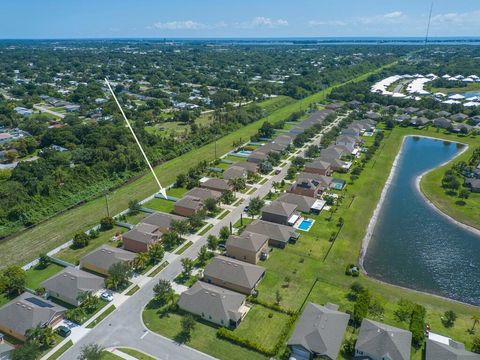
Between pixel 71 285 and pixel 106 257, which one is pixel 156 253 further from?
pixel 71 285

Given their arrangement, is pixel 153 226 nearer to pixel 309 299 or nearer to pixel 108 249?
pixel 108 249

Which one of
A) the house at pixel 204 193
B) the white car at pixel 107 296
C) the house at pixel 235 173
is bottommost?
the white car at pixel 107 296

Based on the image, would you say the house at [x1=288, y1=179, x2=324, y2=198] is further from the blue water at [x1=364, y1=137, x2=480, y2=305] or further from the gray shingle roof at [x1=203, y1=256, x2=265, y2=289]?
the gray shingle roof at [x1=203, y1=256, x2=265, y2=289]

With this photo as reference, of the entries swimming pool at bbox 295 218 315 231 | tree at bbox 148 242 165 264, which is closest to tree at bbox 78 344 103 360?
tree at bbox 148 242 165 264

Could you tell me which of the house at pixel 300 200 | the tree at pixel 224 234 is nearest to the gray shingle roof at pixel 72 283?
the tree at pixel 224 234

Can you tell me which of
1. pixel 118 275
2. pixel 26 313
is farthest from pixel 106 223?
pixel 26 313

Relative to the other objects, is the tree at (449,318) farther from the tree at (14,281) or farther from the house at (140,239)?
the tree at (14,281)
